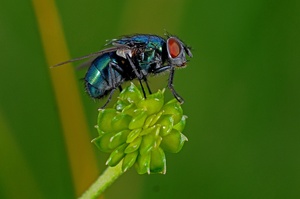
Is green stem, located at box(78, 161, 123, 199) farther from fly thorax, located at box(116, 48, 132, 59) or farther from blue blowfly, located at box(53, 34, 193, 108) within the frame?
fly thorax, located at box(116, 48, 132, 59)

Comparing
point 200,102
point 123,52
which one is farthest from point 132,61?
point 200,102

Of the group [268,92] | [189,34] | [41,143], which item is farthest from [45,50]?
[268,92]

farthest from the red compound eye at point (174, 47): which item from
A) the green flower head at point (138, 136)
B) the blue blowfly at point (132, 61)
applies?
the green flower head at point (138, 136)

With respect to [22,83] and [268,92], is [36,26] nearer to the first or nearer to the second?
[22,83]

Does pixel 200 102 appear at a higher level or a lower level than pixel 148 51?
lower

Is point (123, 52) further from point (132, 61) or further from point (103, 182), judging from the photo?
point (103, 182)

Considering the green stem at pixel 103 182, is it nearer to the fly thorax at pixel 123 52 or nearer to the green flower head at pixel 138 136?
the green flower head at pixel 138 136
